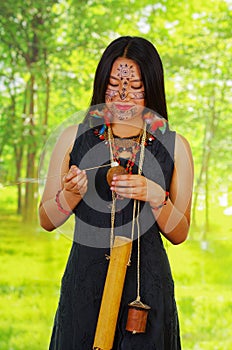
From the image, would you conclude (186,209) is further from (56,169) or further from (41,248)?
(41,248)

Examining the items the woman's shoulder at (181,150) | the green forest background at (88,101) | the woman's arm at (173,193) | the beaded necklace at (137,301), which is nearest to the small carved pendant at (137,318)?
the beaded necklace at (137,301)

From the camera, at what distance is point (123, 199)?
3.49 feet

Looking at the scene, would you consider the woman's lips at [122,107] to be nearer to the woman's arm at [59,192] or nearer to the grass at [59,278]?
the woman's arm at [59,192]

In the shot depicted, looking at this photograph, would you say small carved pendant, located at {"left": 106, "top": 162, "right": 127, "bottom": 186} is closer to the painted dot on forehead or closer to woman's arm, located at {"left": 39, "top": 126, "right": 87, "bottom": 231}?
woman's arm, located at {"left": 39, "top": 126, "right": 87, "bottom": 231}

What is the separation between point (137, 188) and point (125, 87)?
0.65ft

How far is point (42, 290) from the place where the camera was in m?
3.16

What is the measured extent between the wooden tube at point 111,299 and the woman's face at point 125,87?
0.78 ft

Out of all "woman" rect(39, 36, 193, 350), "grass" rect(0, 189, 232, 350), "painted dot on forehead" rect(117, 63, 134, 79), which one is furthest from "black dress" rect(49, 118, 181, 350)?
"grass" rect(0, 189, 232, 350)

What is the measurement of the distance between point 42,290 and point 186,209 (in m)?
2.19

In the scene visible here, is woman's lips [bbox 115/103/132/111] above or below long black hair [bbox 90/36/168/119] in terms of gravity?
below

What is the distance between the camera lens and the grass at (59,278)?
3.04m

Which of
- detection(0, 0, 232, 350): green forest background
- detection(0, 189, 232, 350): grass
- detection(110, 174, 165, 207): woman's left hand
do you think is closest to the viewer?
detection(110, 174, 165, 207): woman's left hand

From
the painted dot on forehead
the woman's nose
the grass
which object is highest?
the painted dot on forehead

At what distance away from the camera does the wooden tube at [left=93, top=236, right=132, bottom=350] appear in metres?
0.95
